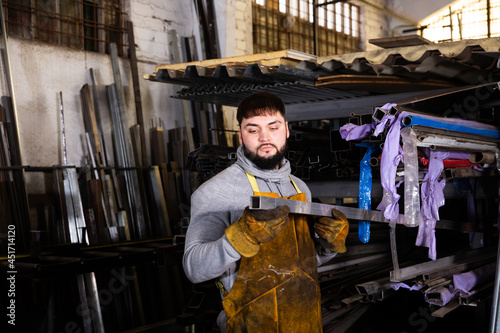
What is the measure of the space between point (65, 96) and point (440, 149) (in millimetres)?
4216

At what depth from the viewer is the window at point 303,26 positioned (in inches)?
330

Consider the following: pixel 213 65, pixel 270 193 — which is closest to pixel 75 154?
pixel 213 65

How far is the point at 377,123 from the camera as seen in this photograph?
274cm

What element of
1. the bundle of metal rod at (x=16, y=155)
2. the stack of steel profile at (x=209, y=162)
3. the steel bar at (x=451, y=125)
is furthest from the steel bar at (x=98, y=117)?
the steel bar at (x=451, y=125)

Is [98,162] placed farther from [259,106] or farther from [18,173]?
[259,106]

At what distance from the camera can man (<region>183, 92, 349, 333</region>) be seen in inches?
99.2

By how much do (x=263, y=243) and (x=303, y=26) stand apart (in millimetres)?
7616

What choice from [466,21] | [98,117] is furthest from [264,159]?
[466,21]

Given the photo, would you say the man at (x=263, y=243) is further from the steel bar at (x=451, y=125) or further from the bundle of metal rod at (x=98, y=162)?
the bundle of metal rod at (x=98, y=162)

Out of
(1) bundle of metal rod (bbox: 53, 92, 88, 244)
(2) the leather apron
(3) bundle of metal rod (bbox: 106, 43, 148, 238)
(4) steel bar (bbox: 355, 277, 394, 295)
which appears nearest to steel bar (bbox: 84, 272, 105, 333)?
(1) bundle of metal rod (bbox: 53, 92, 88, 244)

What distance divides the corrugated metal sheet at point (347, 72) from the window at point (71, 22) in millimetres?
2179

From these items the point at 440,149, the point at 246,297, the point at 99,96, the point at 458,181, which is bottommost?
the point at 246,297

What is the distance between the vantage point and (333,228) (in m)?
2.54

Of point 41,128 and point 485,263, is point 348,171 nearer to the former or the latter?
point 485,263
